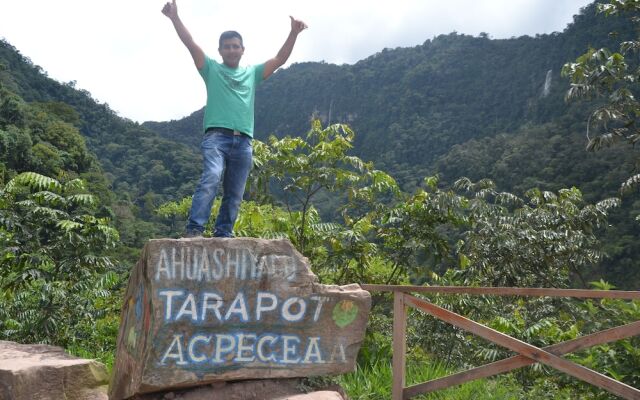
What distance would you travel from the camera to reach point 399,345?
3.50m

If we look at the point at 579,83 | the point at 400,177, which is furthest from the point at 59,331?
the point at 400,177

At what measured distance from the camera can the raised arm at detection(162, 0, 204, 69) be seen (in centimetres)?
371

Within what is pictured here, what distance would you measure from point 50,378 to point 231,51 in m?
2.35

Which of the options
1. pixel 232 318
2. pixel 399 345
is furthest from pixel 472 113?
pixel 232 318

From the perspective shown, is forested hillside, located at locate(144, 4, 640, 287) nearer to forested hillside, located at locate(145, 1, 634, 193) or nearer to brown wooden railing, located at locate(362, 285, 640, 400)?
forested hillside, located at locate(145, 1, 634, 193)

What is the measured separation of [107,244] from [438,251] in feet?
10.1

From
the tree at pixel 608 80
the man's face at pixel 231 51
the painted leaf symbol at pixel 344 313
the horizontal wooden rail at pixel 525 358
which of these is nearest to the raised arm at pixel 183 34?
the man's face at pixel 231 51

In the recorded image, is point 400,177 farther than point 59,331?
Yes

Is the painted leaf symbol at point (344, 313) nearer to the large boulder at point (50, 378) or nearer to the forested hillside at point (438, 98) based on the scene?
the large boulder at point (50, 378)

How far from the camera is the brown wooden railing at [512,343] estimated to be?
3010mm

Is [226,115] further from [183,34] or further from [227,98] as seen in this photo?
[183,34]

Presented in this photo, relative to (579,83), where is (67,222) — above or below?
below

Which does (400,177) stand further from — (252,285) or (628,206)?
(252,285)

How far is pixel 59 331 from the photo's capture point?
18.0ft
